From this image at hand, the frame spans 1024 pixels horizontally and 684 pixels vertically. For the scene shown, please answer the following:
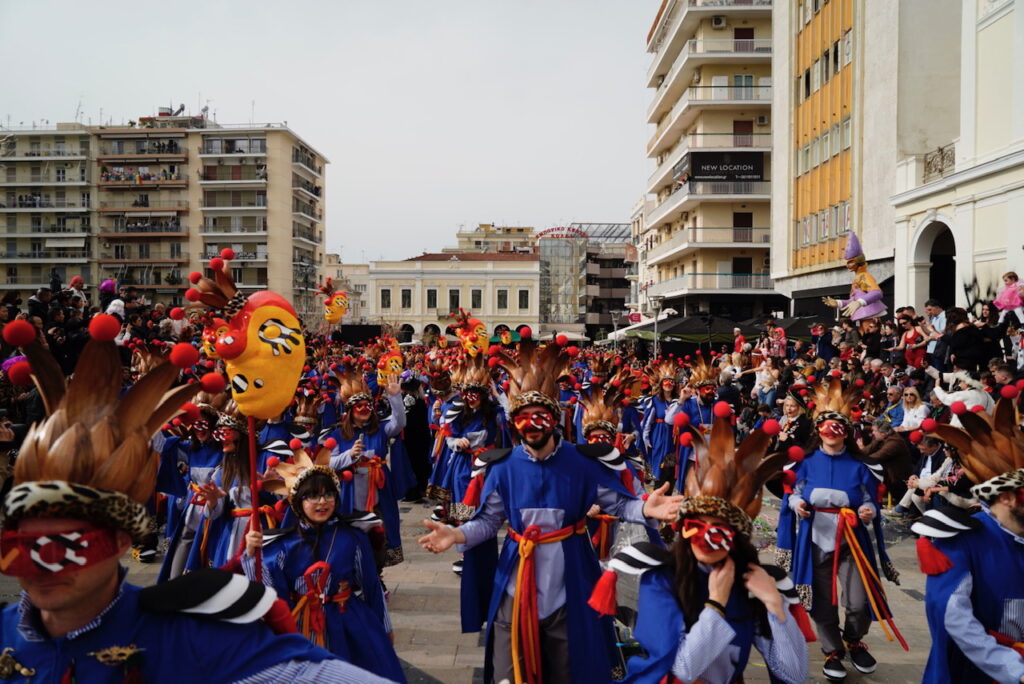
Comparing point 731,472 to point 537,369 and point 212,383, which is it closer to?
point 212,383

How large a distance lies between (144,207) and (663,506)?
70098mm

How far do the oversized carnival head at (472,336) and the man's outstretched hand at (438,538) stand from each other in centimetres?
683

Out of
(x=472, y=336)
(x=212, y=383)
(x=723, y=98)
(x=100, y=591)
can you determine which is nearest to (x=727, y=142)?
(x=723, y=98)

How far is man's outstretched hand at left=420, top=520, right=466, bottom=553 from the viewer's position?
A: 423 centimetres

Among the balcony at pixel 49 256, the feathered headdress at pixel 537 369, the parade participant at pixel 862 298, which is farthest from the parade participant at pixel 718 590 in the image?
the balcony at pixel 49 256

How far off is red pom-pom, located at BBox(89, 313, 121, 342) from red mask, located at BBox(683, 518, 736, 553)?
229 cm

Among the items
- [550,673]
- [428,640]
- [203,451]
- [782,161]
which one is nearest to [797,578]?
[550,673]

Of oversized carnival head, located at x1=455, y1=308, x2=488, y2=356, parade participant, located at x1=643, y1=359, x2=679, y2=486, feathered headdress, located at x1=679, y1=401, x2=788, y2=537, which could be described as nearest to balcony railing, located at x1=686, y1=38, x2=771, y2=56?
parade participant, located at x1=643, y1=359, x2=679, y2=486

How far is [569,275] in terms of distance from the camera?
272ft

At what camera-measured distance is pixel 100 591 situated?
7.16 feet

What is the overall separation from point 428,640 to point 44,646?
14.7 ft

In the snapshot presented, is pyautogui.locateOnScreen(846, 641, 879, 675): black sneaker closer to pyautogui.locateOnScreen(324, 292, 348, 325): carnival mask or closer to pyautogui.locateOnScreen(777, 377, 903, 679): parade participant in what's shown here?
pyautogui.locateOnScreen(777, 377, 903, 679): parade participant

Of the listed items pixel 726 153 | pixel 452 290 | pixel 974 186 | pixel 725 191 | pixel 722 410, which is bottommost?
pixel 722 410

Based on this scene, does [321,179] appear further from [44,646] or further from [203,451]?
[44,646]
